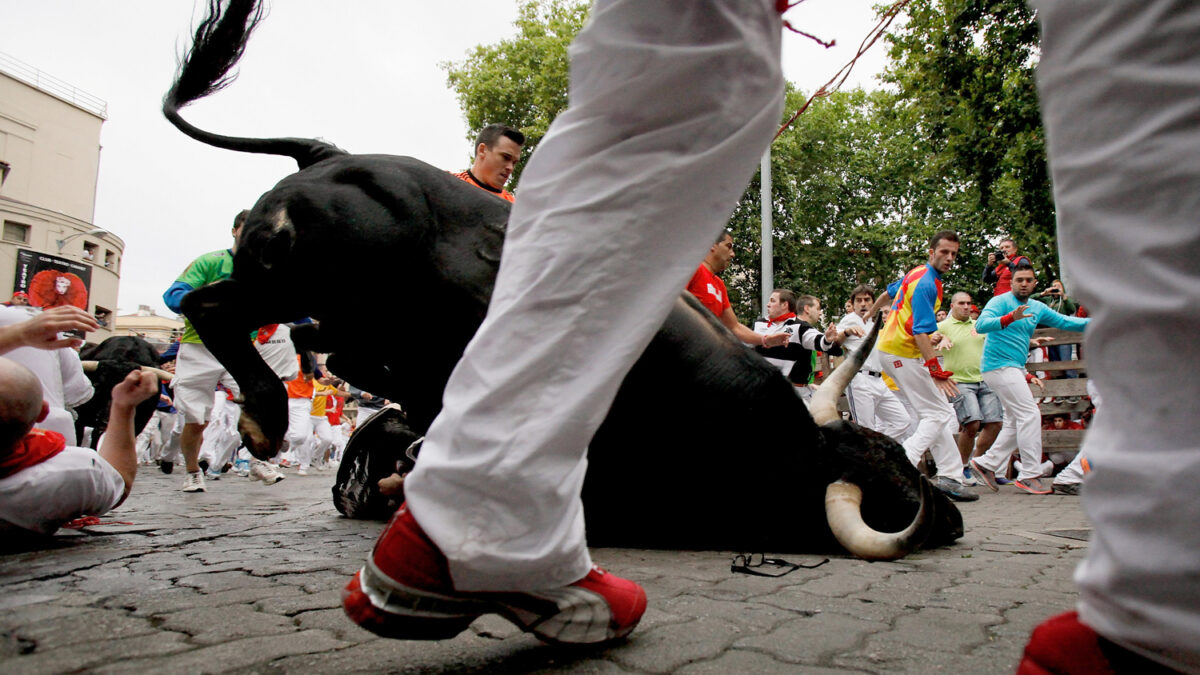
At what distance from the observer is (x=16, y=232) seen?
3931 cm

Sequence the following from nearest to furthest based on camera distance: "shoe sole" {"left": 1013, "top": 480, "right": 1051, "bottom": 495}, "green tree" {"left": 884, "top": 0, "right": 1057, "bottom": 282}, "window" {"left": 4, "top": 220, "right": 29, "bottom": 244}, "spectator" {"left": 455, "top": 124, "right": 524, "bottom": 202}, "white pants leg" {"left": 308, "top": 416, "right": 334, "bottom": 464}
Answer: "spectator" {"left": 455, "top": 124, "right": 524, "bottom": 202} < "shoe sole" {"left": 1013, "top": 480, "right": 1051, "bottom": 495} < "white pants leg" {"left": 308, "top": 416, "right": 334, "bottom": 464} < "green tree" {"left": 884, "top": 0, "right": 1057, "bottom": 282} < "window" {"left": 4, "top": 220, "right": 29, "bottom": 244}

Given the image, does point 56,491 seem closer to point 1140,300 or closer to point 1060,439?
point 1140,300

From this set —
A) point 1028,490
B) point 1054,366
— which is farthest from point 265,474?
point 1054,366

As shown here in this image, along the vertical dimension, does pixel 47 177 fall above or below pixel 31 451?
above

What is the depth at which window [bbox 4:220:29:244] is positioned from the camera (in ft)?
127

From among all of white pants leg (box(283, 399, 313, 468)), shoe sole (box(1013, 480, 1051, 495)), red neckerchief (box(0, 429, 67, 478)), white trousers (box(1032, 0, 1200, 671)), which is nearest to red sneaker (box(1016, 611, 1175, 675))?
white trousers (box(1032, 0, 1200, 671))

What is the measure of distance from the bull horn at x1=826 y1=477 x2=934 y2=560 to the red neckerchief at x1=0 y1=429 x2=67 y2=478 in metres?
3.05

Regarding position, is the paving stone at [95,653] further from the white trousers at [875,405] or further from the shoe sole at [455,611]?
the white trousers at [875,405]

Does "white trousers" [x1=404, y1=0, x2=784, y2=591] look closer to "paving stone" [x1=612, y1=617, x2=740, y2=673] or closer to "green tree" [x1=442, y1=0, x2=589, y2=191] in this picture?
"paving stone" [x1=612, y1=617, x2=740, y2=673]

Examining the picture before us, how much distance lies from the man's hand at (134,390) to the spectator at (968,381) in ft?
24.8

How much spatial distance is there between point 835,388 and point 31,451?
10.9 feet

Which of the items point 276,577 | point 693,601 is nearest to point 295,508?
point 276,577

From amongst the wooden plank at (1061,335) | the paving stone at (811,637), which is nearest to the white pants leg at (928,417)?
the wooden plank at (1061,335)

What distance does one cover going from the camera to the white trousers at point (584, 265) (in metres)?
1.19
